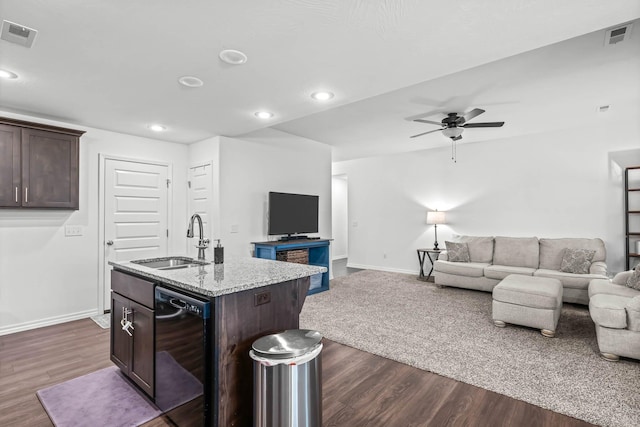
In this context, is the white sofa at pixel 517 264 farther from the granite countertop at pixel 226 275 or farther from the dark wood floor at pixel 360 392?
the granite countertop at pixel 226 275

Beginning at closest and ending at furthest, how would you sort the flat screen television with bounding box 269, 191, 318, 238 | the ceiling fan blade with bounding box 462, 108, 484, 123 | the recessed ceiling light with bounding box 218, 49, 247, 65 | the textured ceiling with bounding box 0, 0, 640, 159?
the textured ceiling with bounding box 0, 0, 640, 159 < the recessed ceiling light with bounding box 218, 49, 247, 65 < the ceiling fan blade with bounding box 462, 108, 484, 123 < the flat screen television with bounding box 269, 191, 318, 238

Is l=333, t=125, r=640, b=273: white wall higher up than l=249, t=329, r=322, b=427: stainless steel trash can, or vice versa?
l=333, t=125, r=640, b=273: white wall

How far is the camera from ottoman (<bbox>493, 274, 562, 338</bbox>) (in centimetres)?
321

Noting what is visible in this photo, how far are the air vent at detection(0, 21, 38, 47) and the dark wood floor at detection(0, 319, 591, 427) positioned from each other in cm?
243

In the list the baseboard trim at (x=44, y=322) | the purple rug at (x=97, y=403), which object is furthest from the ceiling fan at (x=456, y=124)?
the baseboard trim at (x=44, y=322)

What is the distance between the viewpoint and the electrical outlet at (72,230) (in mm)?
3832

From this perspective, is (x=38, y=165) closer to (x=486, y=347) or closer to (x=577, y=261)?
(x=486, y=347)

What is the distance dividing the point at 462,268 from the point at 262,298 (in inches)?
169

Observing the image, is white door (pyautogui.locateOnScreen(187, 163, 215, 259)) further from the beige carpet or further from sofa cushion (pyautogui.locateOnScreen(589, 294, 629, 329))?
sofa cushion (pyautogui.locateOnScreen(589, 294, 629, 329))

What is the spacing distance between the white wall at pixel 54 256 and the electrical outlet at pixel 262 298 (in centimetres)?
342

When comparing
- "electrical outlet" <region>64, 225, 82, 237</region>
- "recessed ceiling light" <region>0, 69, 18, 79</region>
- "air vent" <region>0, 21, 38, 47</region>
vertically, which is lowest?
"electrical outlet" <region>64, 225, 82, 237</region>

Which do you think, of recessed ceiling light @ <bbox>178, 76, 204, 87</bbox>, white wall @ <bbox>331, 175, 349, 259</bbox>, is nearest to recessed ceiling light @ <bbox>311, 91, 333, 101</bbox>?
recessed ceiling light @ <bbox>178, 76, 204, 87</bbox>

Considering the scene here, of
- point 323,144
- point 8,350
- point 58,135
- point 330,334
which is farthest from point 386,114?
point 8,350

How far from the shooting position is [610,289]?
325cm
